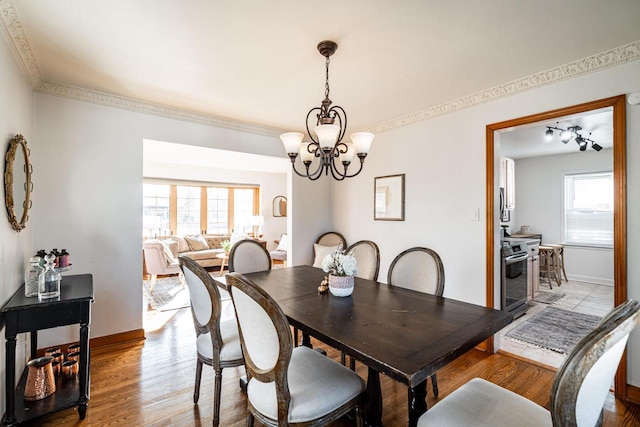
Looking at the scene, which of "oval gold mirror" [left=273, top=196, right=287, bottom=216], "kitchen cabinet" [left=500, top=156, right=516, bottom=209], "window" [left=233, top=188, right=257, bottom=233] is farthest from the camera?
"oval gold mirror" [left=273, top=196, right=287, bottom=216]

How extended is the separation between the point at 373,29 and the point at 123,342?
3.40 metres

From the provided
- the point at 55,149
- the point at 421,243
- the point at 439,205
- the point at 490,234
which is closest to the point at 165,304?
the point at 55,149

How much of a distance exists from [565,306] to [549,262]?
1409mm

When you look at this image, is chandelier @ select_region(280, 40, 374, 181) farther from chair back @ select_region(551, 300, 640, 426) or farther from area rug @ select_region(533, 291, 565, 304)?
area rug @ select_region(533, 291, 565, 304)

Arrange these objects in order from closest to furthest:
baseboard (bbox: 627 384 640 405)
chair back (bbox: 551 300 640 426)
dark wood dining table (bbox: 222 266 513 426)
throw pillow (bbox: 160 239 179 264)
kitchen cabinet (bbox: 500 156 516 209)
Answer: chair back (bbox: 551 300 640 426) → dark wood dining table (bbox: 222 266 513 426) → baseboard (bbox: 627 384 640 405) → kitchen cabinet (bbox: 500 156 516 209) → throw pillow (bbox: 160 239 179 264)

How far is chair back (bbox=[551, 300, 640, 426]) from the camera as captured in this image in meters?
0.88

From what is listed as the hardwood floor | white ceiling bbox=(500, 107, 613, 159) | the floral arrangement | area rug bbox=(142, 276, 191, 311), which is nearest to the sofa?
area rug bbox=(142, 276, 191, 311)

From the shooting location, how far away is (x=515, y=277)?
3.57 meters

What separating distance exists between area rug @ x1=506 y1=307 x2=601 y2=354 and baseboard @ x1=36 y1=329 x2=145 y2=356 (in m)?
3.77

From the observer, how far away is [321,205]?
455 cm

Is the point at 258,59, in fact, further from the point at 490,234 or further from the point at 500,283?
the point at 500,283

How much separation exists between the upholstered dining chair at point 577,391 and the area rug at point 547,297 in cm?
399

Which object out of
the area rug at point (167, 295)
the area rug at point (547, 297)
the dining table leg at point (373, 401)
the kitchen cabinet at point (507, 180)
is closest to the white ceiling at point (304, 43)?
the dining table leg at point (373, 401)

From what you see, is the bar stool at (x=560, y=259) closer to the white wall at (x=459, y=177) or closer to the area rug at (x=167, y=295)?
the white wall at (x=459, y=177)
